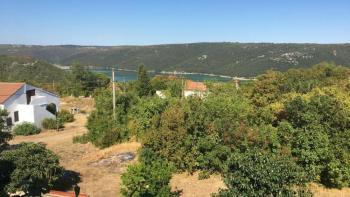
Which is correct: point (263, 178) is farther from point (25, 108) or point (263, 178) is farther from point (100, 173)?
point (25, 108)

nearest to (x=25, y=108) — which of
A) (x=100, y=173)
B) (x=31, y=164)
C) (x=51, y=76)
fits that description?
(x=100, y=173)

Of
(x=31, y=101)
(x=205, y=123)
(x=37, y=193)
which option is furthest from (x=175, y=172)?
(x=31, y=101)

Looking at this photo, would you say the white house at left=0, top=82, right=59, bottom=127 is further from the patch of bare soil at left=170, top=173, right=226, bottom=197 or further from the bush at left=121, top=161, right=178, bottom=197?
the bush at left=121, top=161, right=178, bottom=197

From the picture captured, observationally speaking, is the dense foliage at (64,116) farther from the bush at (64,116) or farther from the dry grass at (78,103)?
the dry grass at (78,103)

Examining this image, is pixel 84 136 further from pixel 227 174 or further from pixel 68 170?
pixel 227 174

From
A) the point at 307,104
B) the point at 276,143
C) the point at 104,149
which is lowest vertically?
the point at 104,149

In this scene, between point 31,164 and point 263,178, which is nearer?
point 263,178

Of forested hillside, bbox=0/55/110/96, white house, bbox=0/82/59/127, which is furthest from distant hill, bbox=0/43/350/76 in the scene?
white house, bbox=0/82/59/127
